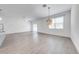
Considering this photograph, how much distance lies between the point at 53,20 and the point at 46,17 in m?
0.25

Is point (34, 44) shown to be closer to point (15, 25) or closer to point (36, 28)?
point (36, 28)

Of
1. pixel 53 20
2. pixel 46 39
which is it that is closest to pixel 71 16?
pixel 53 20

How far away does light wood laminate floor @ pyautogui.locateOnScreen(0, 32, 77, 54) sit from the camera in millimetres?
2758

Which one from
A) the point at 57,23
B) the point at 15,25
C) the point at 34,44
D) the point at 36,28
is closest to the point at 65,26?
the point at 57,23

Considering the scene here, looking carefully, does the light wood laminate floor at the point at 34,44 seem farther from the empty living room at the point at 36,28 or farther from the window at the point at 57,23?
the window at the point at 57,23

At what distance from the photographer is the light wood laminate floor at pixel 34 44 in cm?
276

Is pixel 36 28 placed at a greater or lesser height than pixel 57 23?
lesser

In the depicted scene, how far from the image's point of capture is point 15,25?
2.90 metres

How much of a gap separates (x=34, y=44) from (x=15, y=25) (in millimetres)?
960

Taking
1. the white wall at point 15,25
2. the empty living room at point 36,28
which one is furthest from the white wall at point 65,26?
the white wall at point 15,25

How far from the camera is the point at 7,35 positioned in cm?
266

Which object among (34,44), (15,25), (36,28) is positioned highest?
(15,25)

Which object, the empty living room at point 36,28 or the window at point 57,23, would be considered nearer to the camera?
the empty living room at point 36,28
